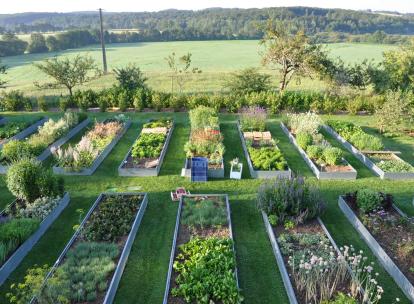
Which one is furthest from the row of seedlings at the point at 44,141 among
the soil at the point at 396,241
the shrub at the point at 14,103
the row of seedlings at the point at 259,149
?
the soil at the point at 396,241

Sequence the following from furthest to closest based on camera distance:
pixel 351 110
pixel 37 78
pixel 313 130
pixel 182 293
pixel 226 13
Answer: pixel 226 13
pixel 37 78
pixel 351 110
pixel 313 130
pixel 182 293

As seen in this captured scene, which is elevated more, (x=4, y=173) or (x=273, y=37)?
(x=273, y=37)

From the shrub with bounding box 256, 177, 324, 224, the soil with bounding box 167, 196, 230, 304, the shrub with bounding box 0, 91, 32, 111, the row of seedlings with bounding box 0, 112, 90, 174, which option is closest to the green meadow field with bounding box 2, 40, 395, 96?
the shrub with bounding box 0, 91, 32, 111

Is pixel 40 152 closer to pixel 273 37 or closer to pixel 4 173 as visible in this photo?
pixel 4 173

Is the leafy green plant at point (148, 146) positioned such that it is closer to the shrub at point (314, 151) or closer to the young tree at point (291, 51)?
the shrub at point (314, 151)

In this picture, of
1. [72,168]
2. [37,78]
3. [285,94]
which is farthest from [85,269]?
[37,78]

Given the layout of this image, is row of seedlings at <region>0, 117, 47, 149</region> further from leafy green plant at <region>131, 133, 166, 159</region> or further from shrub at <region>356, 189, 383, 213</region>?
shrub at <region>356, 189, 383, 213</region>
